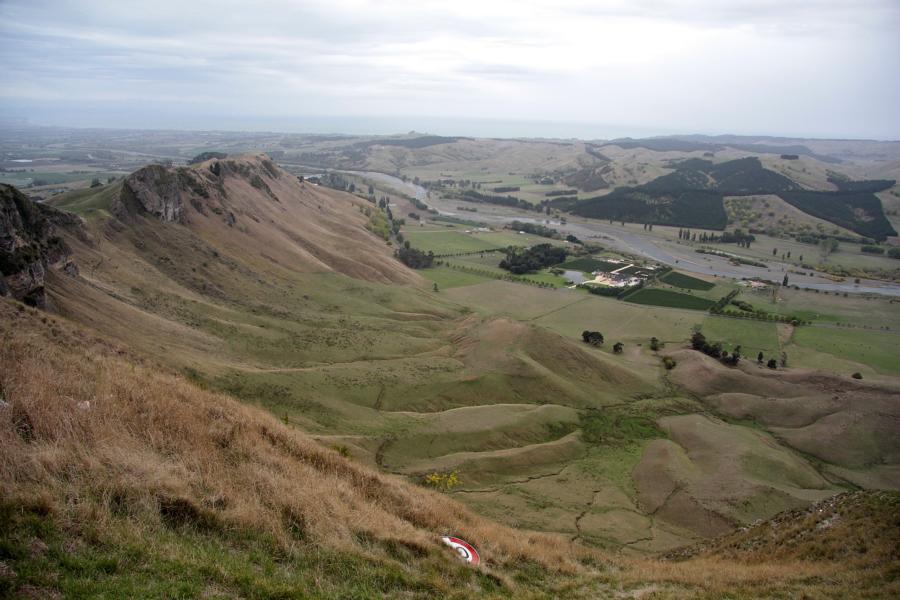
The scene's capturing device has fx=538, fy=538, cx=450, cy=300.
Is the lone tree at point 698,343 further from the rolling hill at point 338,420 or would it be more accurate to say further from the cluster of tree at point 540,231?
the cluster of tree at point 540,231

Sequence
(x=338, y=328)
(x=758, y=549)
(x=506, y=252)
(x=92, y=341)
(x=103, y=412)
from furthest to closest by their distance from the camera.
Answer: (x=506, y=252) → (x=338, y=328) → (x=92, y=341) → (x=758, y=549) → (x=103, y=412)

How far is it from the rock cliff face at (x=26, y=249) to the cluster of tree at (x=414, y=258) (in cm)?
8680

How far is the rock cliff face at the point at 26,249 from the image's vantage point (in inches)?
1731

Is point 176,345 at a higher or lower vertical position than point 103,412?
lower

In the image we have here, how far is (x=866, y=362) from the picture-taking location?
93.9 m

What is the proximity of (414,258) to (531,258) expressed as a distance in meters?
33.2

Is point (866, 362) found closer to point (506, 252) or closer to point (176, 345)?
point (506, 252)

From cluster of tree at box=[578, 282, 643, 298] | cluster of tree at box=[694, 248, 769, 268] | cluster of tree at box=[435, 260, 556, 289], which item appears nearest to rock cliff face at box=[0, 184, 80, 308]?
cluster of tree at box=[435, 260, 556, 289]

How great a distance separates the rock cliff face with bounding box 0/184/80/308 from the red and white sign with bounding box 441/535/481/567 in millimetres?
40865

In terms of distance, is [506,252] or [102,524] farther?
[506,252]

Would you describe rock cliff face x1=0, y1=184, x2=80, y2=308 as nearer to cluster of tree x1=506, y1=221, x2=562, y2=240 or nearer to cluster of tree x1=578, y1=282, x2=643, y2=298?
cluster of tree x1=578, y1=282, x2=643, y2=298

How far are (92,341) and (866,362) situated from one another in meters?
113

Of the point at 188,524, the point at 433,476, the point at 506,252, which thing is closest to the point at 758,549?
the point at 433,476

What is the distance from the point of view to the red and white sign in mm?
20094
